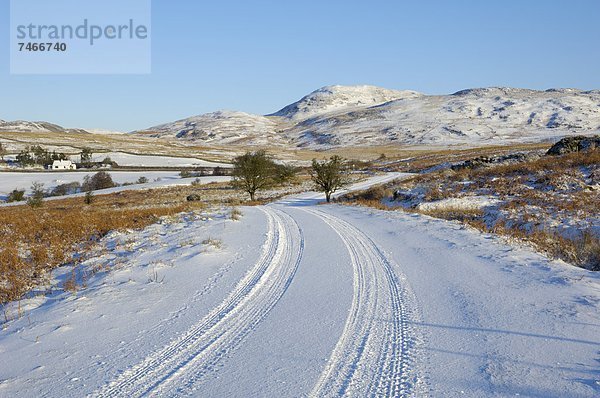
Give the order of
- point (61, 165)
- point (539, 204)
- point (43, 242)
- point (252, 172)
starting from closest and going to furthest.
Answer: point (43, 242), point (539, 204), point (252, 172), point (61, 165)

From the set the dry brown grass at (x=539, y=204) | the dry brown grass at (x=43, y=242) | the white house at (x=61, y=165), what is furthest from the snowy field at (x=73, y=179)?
the dry brown grass at (x=43, y=242)

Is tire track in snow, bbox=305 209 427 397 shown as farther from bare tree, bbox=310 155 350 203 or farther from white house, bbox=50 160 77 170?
white house, bbox=50 160 77 170

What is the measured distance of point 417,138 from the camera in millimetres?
183750

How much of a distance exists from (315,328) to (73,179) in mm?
83477

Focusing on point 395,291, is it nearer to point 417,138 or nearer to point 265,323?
point 265,323

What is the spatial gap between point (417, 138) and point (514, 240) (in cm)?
17744

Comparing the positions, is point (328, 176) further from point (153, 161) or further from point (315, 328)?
point (153, 161)

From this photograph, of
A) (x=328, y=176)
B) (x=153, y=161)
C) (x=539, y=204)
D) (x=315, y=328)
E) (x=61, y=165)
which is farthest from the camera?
(x=153, y=161)

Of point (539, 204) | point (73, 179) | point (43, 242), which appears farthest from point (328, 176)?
point (73, 179)

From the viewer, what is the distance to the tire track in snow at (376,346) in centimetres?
525

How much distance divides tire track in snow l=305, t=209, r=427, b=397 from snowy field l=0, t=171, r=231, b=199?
61.0 metres

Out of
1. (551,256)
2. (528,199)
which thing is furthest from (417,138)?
(551,256)

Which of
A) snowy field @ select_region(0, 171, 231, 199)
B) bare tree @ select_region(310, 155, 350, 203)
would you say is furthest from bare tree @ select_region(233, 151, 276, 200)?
snowy field @ select_region(0, 171, 231, 199)

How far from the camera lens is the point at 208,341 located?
21.7 ft
